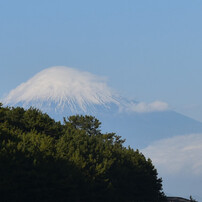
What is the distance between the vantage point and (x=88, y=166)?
5306 centimetres

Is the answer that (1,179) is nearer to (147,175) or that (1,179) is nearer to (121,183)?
(121,183)

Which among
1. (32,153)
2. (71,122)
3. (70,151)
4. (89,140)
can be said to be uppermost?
(71,122)

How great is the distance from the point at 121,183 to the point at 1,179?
21085 mm

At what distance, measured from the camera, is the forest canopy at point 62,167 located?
142ft

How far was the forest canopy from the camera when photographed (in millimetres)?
43281

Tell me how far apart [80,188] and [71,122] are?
2139 inches

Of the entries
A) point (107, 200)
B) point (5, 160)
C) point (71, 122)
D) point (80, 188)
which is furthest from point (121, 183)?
point (71, 122)

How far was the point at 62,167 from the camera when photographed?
46906 millimetres

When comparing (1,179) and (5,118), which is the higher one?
(5,118)

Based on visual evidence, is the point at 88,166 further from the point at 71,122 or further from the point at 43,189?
the point at 71,122

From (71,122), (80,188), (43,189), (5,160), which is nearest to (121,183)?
(80,188)

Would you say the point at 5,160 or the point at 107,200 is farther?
the point at 107,200

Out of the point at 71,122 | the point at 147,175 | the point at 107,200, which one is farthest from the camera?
the point at 71,122

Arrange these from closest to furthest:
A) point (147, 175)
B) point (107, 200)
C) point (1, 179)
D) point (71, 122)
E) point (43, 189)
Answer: point (1, 179) → point (43, 189) → point (107, 200) → point (147, 175) → point (71, 122)
